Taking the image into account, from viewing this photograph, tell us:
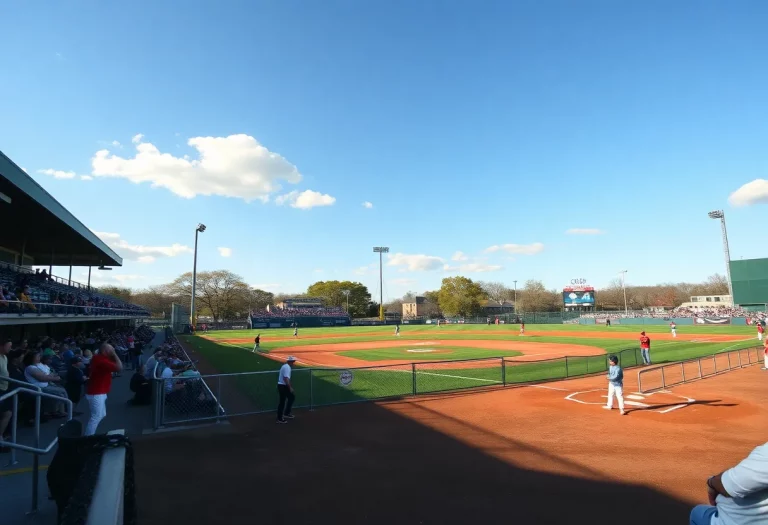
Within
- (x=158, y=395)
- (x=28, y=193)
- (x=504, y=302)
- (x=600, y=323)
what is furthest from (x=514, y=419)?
(x=504, y=302)

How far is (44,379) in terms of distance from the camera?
9.64 metres

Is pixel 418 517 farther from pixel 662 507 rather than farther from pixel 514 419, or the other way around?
pixel 514 419

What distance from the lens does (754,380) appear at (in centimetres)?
1691

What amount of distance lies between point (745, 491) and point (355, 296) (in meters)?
124

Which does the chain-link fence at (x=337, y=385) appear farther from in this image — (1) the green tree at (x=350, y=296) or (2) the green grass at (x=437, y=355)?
(1) the green tree at (x=350, y=296)

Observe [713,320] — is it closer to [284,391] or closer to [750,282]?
[750,282]

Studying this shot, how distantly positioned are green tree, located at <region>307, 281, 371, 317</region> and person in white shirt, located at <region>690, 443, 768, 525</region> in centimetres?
12052

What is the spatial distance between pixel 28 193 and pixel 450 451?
1907cm

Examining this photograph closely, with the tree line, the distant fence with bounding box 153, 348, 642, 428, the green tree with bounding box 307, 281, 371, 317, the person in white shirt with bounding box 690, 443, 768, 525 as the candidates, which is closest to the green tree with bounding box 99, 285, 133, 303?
the tree line

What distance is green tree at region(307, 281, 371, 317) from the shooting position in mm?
124688

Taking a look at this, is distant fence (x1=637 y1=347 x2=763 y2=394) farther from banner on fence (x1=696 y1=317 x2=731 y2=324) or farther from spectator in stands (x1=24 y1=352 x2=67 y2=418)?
banner on fence (x1=696 y1=317 x2=731 y2=324)

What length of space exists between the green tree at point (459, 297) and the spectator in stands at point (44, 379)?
100m

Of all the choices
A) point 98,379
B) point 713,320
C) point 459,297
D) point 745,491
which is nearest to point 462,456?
point 745,491

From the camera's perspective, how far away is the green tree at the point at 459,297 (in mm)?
107688
